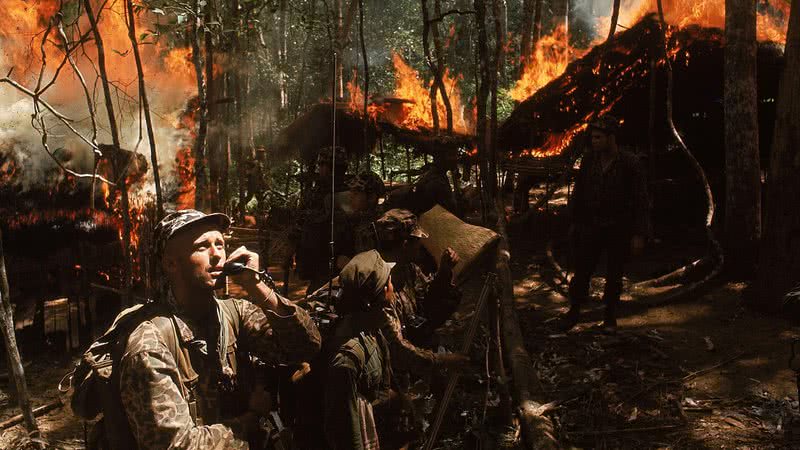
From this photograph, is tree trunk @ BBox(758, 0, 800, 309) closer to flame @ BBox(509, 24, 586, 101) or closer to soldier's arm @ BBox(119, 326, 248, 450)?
soldier's arm @ BBox(119, 326, 248, 450)

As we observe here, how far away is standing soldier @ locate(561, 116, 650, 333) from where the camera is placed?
262 inches

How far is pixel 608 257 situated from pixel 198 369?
5.38 metres

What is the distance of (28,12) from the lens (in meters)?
11.9

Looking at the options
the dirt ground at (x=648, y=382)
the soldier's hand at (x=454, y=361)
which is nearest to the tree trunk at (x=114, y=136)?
the dirt ground at (x=648, y=382)

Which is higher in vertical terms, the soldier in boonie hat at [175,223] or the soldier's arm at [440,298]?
the soldier in boonie hat at [175,223]

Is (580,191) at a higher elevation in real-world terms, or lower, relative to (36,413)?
higher

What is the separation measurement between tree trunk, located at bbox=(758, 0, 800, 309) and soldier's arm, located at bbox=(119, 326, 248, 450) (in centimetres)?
672

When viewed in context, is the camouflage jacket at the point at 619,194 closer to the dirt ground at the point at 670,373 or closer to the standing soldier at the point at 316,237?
the dirt ground at the point at 670,373

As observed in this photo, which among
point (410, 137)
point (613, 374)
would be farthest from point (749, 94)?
point (410, 137)

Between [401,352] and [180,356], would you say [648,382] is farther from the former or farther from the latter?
[180,356]

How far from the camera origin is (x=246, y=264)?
288 centimetres

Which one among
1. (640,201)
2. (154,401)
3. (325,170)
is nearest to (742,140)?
(640,201)

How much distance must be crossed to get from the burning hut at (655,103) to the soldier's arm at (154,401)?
883cm

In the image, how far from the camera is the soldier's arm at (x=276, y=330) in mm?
3111
